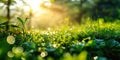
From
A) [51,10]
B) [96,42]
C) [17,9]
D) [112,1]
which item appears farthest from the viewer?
[51,10]

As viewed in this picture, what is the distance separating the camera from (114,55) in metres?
3.74

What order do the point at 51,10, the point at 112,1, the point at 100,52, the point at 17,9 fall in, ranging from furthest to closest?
the point at 51,10 < the point at 112,1 < the point at 17,9 < the point at 100,52

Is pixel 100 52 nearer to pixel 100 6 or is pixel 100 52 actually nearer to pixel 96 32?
pixel 96 32

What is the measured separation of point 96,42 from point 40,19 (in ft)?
102

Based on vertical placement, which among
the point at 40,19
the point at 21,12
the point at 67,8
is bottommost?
the point at 40,19

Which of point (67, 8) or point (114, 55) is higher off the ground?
point (114, 55)

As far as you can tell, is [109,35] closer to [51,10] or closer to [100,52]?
[100,52]

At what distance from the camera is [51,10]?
30219 millimetres

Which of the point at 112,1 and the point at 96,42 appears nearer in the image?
the point at 96,42

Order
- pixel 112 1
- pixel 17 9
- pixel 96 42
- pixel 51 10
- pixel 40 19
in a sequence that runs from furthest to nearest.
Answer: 1. pixel 40 19
2. pixel 51 10
3. pixel 112 1
4. pixel 17 9
5. pixel 96 42

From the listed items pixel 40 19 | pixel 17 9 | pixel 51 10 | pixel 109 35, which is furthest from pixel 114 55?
pixel 40 19

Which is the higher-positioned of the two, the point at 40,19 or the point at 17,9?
the point at 17,9

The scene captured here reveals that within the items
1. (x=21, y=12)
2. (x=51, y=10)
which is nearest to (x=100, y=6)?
(x=51, y=10)

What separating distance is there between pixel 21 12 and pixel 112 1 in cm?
1803
